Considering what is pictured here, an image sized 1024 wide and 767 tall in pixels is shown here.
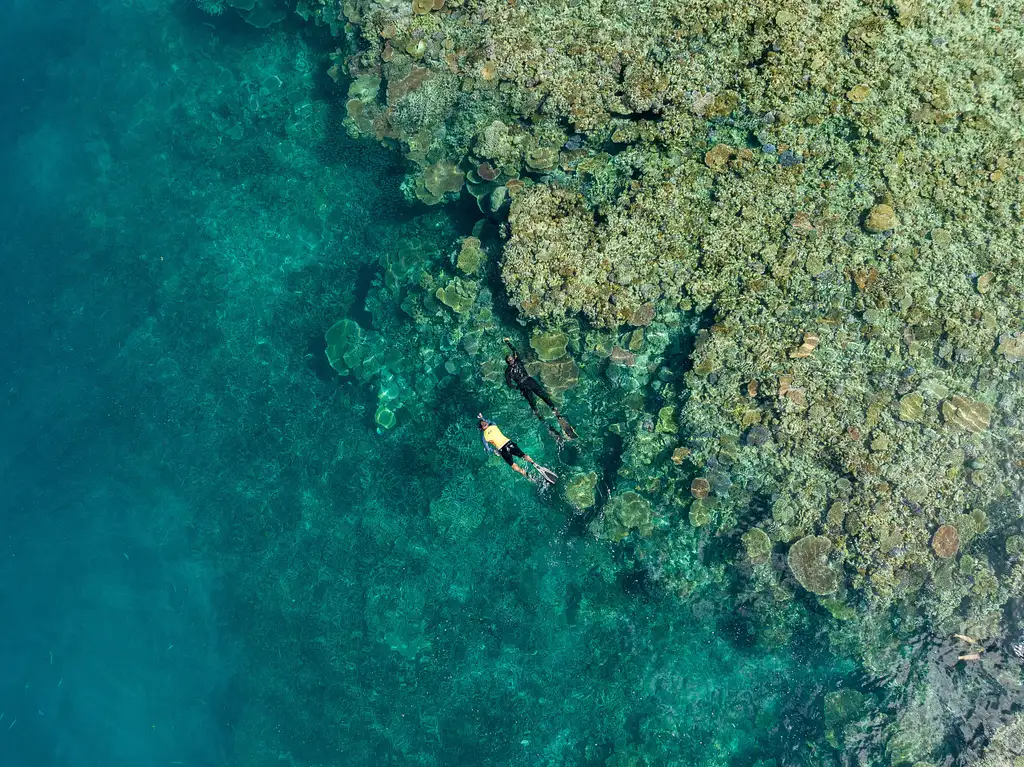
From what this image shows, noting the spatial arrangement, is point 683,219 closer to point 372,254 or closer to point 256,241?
point 372,254

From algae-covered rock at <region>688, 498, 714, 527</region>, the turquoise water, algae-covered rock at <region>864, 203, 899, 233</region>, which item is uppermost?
algae-covered rock at <region>864, 203, 899, 233</region>

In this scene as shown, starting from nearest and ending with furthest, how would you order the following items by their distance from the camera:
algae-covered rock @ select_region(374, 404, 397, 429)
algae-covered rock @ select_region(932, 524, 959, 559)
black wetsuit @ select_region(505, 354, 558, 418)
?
algae-covered rock @ select_region(932, 524, 959, 559), black wetsuit @ select_region(505, 354, 558, 418), algae-covered rock @ select_region(374, 404, 397, 429)

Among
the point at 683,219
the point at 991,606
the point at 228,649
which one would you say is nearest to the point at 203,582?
the point at 228,649

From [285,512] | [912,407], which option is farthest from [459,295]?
[912,407]

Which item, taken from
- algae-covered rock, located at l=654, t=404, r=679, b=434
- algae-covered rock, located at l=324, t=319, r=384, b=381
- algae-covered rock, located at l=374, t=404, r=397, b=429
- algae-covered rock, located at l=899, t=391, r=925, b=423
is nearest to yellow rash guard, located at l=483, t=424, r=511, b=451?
→ algae-covered rock, located at l=654, t=404, r=679, b=434

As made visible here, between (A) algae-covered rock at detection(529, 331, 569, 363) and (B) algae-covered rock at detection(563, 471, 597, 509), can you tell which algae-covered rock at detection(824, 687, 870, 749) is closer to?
(B) algae-covered rock at detection(563, 471, 597, 509)

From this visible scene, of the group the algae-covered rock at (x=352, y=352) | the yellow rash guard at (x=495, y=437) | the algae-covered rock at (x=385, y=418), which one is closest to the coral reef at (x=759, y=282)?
the algae-covered rock at (x=385, y=418)
